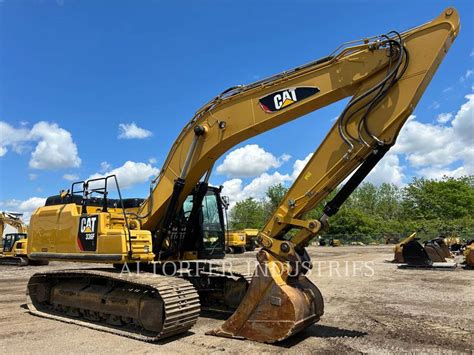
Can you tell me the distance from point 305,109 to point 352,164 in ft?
3.77

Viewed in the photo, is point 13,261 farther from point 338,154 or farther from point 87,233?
point 338,154

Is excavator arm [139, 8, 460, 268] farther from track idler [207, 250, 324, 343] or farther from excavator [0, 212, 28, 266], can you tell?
excavator [0, 212, 28, 266]

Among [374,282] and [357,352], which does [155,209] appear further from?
[374,282]

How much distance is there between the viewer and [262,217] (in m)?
71.2

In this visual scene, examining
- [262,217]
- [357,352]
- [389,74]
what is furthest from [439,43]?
[262,217]

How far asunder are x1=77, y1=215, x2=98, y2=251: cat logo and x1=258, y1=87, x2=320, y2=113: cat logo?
3.73m

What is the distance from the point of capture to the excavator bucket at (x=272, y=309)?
6.01 m

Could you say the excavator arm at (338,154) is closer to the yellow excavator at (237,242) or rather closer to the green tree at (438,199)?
the yellow excavator at (237,242)

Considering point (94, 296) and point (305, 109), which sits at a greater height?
point (305, 109)

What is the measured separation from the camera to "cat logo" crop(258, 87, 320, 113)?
6609 millimetres

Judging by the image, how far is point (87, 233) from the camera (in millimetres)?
8008

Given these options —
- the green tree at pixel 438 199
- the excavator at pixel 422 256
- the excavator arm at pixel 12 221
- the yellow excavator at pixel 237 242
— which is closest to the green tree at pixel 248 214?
the green tree at pixel 438 199

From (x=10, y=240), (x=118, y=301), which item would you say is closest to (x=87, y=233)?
(x=118, y=301)

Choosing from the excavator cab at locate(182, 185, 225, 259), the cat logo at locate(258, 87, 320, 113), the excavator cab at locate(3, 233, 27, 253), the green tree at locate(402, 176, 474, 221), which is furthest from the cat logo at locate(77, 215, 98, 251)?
the green tree at locate(402, 176, 474, 221)
